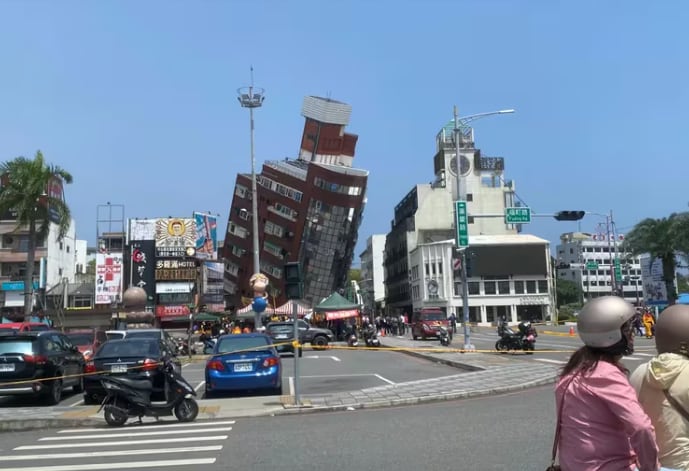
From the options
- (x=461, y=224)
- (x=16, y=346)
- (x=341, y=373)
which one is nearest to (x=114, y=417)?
(x=16, y=346)

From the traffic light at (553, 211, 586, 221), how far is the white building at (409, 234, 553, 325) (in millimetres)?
61776

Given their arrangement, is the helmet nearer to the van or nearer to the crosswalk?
the crosswalk

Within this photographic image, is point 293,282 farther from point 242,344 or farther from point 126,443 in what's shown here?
point 126,443

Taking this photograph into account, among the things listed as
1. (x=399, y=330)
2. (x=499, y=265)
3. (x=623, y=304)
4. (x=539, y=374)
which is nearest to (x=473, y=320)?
(x=499, y=265)

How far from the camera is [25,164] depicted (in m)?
36.6

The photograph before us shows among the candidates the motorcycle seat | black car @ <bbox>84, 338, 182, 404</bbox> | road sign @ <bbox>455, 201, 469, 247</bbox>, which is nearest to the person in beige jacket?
the motorcycle seat

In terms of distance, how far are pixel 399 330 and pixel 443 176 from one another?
47260mm

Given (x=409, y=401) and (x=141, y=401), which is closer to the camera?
(x=141, y=401)

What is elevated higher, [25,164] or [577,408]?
[25,164]

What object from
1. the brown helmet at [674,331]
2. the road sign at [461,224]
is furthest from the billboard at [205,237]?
the brown helmet at [674,331]

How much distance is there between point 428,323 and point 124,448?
3782 cm

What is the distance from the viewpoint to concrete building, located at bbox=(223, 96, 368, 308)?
8481 centimetres

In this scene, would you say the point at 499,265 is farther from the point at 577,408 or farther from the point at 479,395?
the point at 577,408

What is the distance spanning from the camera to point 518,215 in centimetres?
3166
